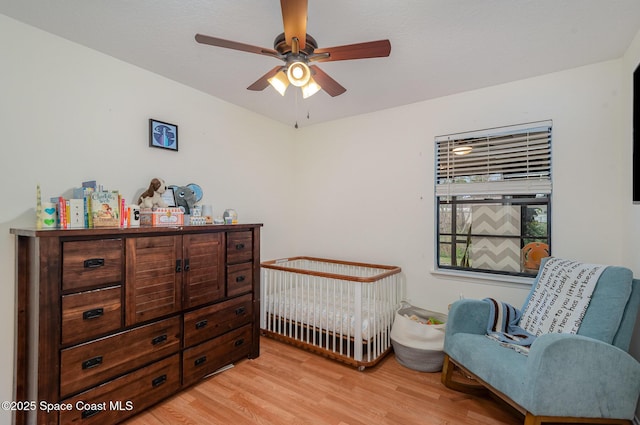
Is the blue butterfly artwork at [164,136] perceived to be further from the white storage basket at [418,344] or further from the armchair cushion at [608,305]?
the armchair cushion at [608,305]

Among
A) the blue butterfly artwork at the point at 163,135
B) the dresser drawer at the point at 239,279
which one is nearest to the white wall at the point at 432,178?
the dresser drawer at the point at 239,279

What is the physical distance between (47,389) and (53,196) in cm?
116

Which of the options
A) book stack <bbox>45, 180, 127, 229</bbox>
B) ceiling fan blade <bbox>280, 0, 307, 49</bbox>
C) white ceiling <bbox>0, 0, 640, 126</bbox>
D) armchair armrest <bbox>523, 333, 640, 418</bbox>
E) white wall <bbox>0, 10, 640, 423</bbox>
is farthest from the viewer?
white wall <bbox>0, 10, 640, 423</bbox>

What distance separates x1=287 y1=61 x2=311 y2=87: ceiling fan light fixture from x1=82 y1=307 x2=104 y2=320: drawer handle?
1.75 meters

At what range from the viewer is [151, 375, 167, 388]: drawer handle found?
1948 mm

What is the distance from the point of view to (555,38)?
1.91m

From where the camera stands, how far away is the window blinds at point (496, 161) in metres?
2.46

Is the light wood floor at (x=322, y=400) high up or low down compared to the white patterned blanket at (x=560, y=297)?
down

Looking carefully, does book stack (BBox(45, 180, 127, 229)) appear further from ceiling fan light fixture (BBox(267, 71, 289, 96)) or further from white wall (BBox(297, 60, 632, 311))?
white wall (BBox(297, 60, 632, 311))

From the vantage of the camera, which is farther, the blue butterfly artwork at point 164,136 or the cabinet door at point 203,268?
the blue butterfly artwork at point 164,136

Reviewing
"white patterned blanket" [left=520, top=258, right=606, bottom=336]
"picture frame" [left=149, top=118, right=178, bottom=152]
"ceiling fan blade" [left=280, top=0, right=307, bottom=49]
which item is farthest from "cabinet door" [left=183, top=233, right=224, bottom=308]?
"white patterned blanket" [left=520, top=258, right=606, bottom=336]

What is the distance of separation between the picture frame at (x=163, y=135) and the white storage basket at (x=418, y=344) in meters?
2.57

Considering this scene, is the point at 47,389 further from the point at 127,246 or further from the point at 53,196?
the point at 53,196

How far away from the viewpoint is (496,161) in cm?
266
